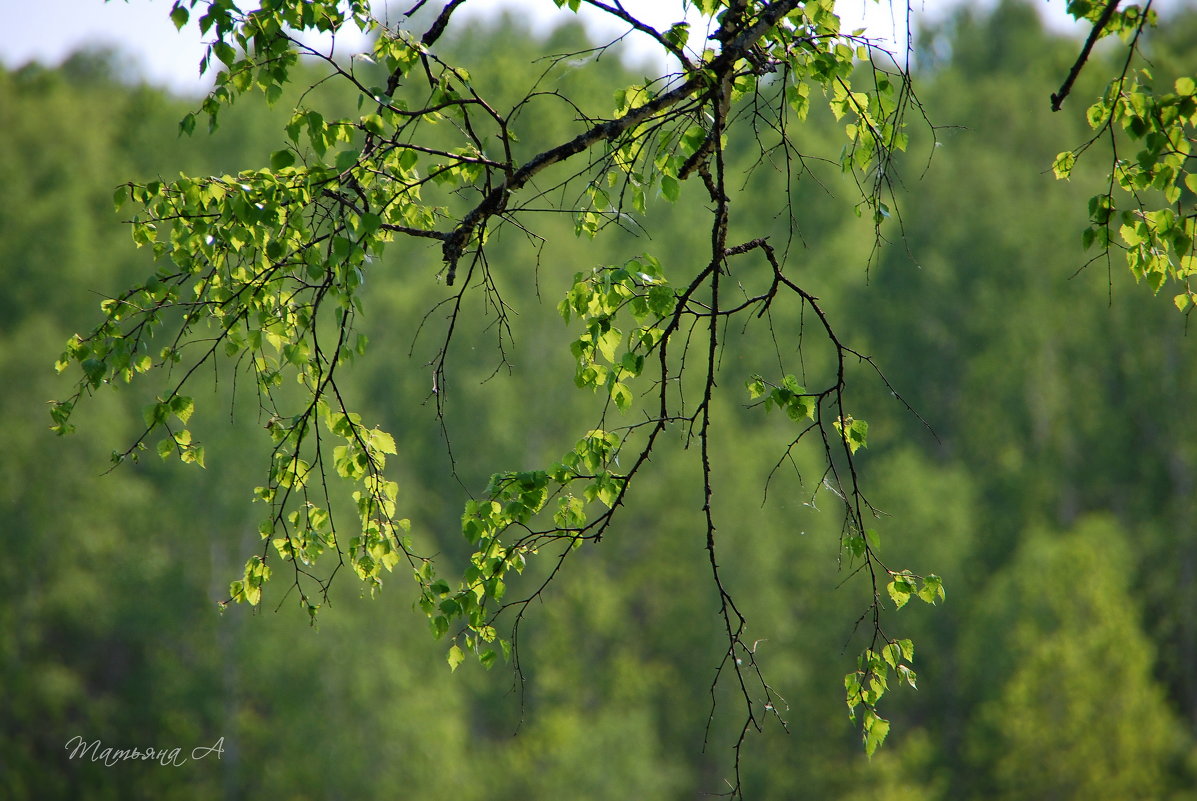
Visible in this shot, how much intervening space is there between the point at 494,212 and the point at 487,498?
2.28 feet

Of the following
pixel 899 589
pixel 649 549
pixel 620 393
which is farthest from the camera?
pixel 649 549

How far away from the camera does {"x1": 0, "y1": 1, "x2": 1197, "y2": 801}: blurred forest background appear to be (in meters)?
19.1

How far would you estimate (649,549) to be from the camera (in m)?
24.3

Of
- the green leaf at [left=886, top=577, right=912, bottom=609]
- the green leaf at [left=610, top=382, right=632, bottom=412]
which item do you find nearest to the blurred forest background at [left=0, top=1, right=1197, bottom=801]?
the green leaf at [left=610, top=382, right=632, bottom=412]

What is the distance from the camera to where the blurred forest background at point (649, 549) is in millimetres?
19141

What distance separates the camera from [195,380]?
2028 centimetres

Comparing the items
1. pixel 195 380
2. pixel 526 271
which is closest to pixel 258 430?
pixel 195 380

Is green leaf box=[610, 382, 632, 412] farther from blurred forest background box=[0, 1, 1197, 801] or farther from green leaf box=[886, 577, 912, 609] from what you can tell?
blurred forest background box=[0, 1, 1197, 801]

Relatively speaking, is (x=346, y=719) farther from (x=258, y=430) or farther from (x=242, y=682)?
(x=258, y=430)
